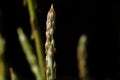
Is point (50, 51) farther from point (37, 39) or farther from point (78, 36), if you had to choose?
point (78, 36)

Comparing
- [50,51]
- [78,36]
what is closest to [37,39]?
[50,51]

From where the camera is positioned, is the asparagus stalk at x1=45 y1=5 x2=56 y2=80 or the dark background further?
the dark background

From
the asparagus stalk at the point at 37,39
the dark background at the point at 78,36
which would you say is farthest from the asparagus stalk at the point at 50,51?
the dark background at the point at 78,36

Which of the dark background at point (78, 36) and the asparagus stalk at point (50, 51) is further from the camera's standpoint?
the dark background at point (78, 36)

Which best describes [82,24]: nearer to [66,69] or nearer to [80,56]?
[66,69]

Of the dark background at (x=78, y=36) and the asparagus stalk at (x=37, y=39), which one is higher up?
the dark background at (x=78, y=36)

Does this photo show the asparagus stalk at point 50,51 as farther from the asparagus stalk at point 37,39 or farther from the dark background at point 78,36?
the dark background at point 78,36

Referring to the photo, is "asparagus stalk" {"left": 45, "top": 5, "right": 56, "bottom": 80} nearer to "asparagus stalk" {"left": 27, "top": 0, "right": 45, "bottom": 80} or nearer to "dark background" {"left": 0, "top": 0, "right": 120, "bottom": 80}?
"asparagus stalk" {"left": 27, "top": 0, "right": 45, "bottom": 80}

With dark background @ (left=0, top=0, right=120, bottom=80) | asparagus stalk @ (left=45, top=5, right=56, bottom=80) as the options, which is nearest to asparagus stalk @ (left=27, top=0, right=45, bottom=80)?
asparagus stalk @ (left=45, top=5, right=56, bottom=80)

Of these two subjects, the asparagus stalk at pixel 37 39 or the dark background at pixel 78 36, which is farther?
the dark background at pixel 78 36

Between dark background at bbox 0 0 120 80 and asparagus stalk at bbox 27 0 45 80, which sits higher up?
dark background at bbox 0 0 120 80

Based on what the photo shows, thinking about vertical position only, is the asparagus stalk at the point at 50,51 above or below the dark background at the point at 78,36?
below
